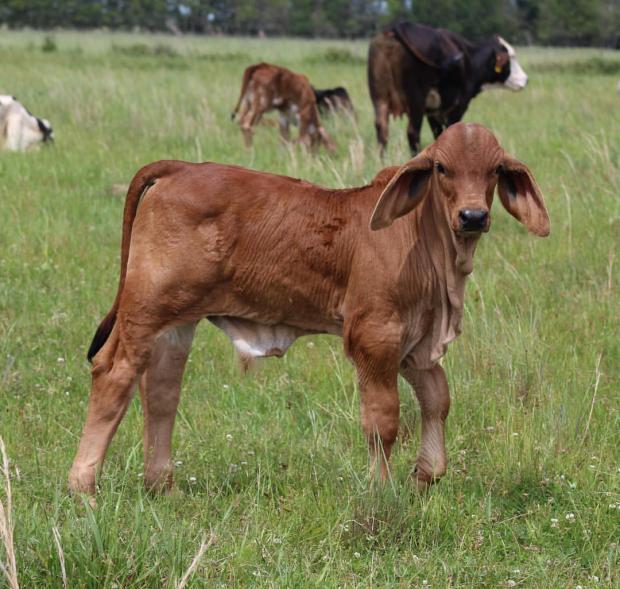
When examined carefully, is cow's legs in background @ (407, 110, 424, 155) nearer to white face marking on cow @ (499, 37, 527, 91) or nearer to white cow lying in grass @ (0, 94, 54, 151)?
white face marking on cow @ (499, 37, 527, 91)

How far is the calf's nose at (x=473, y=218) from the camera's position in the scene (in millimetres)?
3857

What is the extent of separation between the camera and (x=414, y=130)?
1285 centimetres

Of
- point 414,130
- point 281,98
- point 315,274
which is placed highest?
point 315,274

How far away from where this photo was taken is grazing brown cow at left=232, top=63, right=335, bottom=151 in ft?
47.3

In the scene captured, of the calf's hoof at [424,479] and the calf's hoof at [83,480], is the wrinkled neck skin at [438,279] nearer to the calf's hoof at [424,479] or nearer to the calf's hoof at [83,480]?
the calf's hoof at [424,479]

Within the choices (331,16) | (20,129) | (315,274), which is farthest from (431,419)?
(331,16)

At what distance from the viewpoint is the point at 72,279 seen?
280 inches

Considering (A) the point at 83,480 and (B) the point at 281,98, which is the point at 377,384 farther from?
(B) the point at 281,98

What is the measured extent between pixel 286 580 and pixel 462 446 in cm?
152

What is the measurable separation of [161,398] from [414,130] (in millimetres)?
8840

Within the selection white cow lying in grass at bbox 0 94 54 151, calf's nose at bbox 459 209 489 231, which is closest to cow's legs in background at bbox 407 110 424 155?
white cow lying in grass at bbox 0 94 54 151

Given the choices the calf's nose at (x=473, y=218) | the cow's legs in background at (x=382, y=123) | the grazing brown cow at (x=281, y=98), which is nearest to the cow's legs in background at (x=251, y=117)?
the grazing brown cow at (x=281, y=98)

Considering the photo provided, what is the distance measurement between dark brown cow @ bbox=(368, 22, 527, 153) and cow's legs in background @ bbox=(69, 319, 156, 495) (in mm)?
8855

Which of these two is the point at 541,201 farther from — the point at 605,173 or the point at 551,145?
the point at 551,145
